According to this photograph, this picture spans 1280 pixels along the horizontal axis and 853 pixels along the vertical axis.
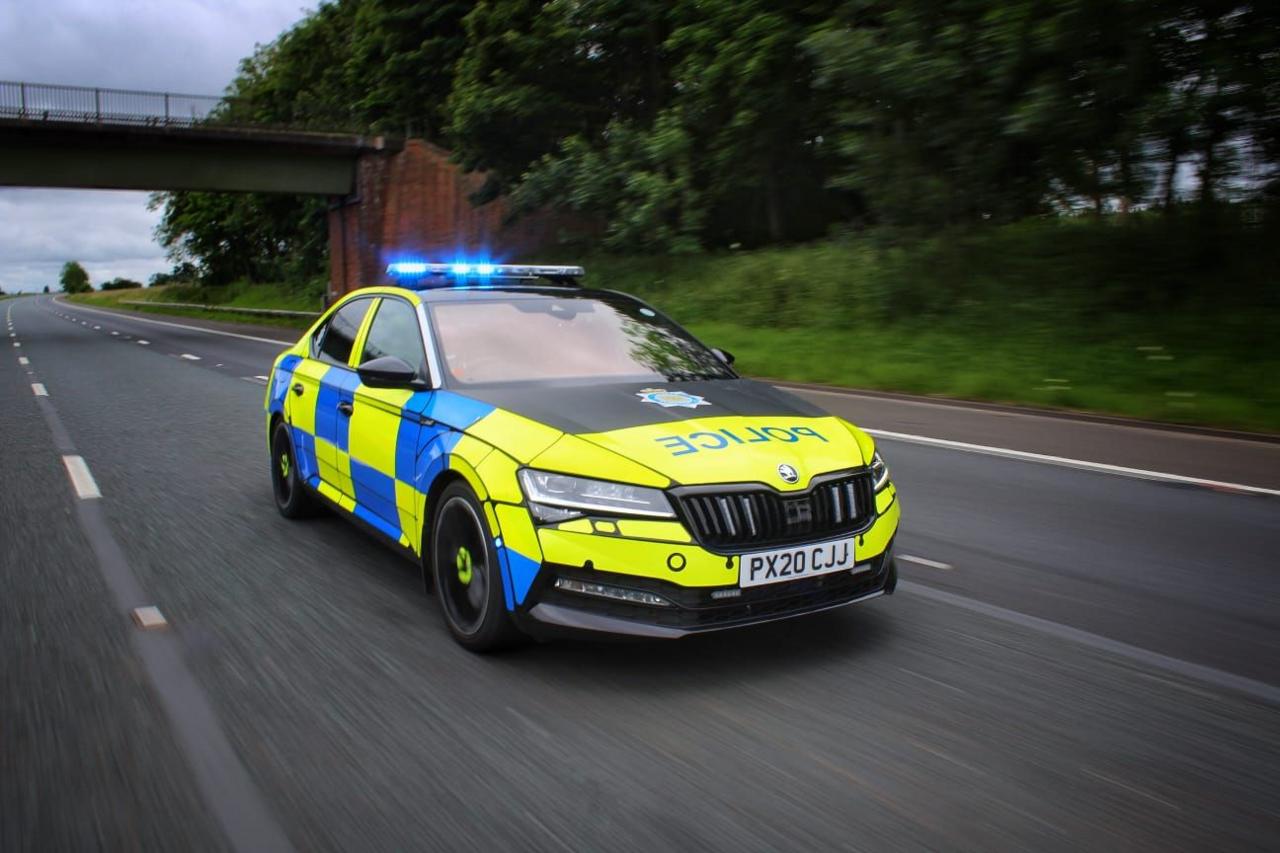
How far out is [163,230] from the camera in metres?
73.7

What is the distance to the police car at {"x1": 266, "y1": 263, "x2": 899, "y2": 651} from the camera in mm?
3912

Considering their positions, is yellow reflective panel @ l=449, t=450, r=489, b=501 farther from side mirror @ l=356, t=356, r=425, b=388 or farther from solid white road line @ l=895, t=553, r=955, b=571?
solid white road line @ l=895, t=553, r=955, b=571

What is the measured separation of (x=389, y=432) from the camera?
514cm

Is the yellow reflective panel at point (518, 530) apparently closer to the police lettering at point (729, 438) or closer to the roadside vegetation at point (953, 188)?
the police lettering at point (729, 438)

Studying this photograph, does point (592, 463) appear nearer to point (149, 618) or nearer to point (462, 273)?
point (149, 618)

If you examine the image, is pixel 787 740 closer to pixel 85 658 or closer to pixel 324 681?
pixel 324 681

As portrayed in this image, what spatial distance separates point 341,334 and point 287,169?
3764 cm

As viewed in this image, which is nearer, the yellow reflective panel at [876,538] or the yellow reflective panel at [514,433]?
the yellow reflective panel at [514,433]

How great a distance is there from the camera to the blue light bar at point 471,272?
6.03 meters

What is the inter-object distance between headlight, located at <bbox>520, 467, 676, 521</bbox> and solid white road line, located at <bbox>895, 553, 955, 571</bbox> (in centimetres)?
233

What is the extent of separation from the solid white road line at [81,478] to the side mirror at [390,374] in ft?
12.8

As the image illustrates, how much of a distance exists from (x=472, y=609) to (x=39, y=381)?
16.8 metres

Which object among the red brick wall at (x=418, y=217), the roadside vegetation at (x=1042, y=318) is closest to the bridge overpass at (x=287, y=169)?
the red brick wall at (x=418, y=217)

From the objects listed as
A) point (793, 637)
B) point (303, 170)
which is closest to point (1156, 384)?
→ point (793, 637)
